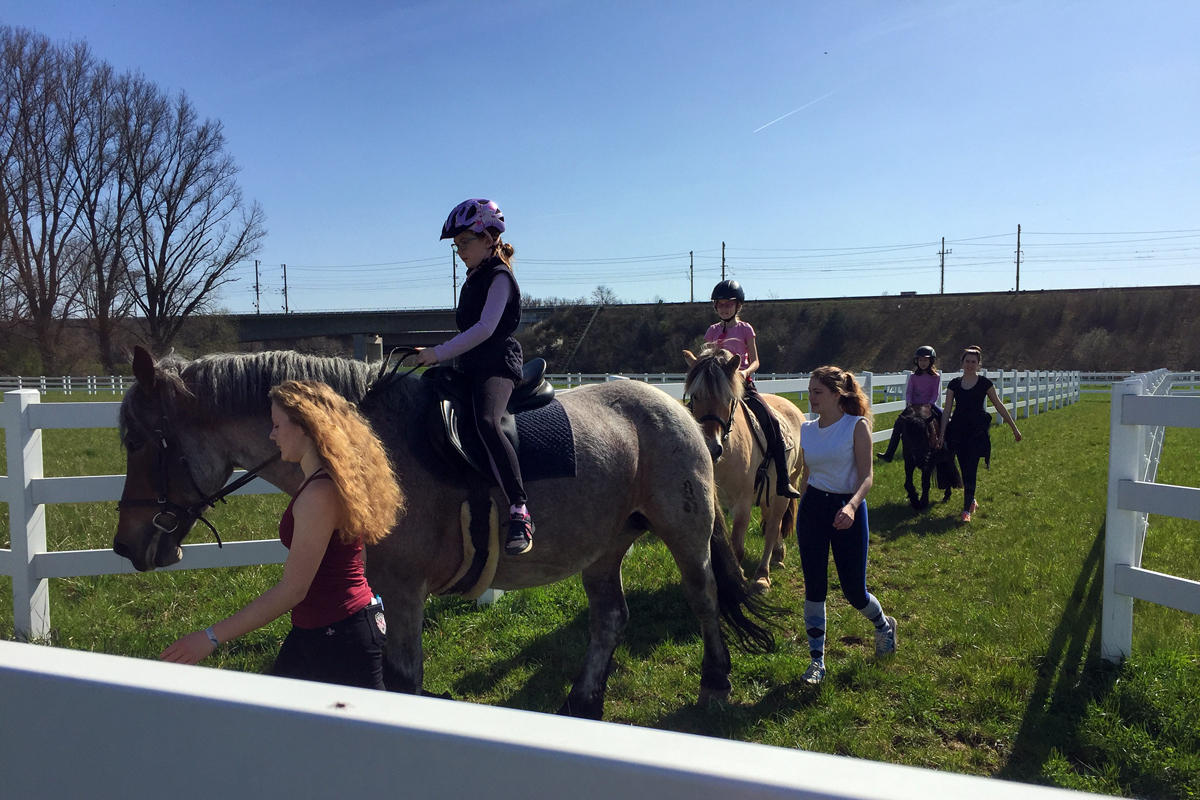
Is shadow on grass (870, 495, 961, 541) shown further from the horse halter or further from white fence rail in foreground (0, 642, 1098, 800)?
white fence rail in foreground (0, 642, 1098, 800)

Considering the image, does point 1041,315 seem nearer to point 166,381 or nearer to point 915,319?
point 915,319

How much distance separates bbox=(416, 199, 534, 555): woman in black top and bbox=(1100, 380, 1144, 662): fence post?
3.59 m

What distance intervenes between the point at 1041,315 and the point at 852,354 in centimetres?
1582

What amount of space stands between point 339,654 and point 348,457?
0.69 metres

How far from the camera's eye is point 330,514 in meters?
2.39

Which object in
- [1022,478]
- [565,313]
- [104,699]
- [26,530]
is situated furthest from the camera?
[565,313]

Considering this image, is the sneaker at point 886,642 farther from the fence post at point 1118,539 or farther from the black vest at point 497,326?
the black vest at point 497,326

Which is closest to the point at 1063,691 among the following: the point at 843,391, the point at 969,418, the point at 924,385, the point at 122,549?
the point at 843,391

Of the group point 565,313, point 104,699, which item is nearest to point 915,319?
point 565,313

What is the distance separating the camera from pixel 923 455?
361 inches

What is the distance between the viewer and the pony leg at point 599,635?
409 cm

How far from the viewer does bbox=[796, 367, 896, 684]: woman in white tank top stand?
4.44 meters

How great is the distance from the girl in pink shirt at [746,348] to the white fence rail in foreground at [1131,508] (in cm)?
250

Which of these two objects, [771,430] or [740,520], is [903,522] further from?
[740,520]
